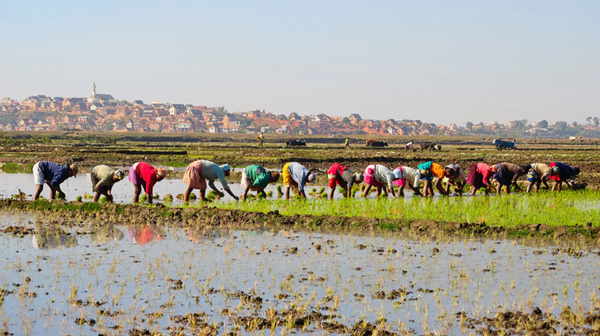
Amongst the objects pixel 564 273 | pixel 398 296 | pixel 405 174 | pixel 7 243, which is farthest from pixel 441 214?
pixel 7 243

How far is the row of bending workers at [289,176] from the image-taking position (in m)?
16.2

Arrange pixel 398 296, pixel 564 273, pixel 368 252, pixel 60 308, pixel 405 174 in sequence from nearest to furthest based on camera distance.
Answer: pixel 60 308 < pixel 398 296 < pixel 564 273 < pixel 368 252 < pixel 405 174

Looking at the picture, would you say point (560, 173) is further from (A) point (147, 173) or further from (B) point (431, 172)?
(A) point (147, 173)

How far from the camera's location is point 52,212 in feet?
50.6

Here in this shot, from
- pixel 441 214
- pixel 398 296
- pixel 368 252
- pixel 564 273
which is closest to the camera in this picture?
pixel 398 296

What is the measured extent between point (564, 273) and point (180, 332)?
17.0 ft

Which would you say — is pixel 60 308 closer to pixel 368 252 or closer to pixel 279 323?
pixel 279 323

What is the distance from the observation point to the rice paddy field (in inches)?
278

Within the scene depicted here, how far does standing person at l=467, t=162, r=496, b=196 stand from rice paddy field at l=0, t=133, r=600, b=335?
2.48 m

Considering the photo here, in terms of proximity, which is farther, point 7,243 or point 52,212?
point 52,212

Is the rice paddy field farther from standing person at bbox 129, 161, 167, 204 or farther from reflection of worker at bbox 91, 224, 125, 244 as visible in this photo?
standing person at bbox 129, 161, 167, 204

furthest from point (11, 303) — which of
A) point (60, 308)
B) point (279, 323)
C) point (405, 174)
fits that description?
point (405, 174)

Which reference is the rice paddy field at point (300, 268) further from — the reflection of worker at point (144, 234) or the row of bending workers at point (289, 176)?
the row of bending workers at point (289, 176)

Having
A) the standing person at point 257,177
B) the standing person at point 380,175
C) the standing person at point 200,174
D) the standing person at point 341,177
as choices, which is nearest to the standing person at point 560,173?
the standing person at point 380,175
